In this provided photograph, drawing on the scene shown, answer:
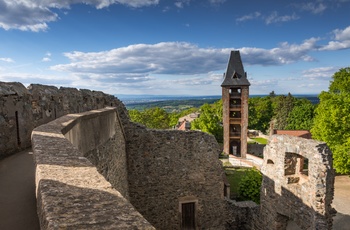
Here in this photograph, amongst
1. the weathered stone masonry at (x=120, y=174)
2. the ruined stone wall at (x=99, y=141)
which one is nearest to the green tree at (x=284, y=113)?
the weathered stone masonry at (x=120, y=174)

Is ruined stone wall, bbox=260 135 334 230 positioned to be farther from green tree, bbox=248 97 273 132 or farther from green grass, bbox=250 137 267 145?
green tree, bbox=248 97 273 132

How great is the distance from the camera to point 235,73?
133 feet

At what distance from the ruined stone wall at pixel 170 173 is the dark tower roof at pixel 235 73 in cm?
2949

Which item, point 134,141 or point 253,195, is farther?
point 253,195

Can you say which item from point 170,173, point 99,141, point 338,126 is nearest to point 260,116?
point 338,126

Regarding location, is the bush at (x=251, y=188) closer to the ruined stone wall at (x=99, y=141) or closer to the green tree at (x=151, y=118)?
the ruined stone wall at (x=99, y=141)

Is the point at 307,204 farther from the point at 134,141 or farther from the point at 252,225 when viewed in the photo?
the point at 134,141

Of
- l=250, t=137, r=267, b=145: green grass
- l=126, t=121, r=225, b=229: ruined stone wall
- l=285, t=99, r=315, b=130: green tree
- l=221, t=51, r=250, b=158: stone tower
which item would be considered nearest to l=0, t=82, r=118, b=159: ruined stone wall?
l=126, t=121, r=225, b=229: ruined stone wall

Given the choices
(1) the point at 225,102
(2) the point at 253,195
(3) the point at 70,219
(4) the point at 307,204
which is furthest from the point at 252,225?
(1) the point at 225,102

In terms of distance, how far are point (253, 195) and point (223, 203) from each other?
7986mm

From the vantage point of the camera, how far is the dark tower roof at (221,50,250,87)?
3950cm

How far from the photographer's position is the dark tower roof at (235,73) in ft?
130

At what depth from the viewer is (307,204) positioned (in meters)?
9.93

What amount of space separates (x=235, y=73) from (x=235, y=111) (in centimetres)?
594
